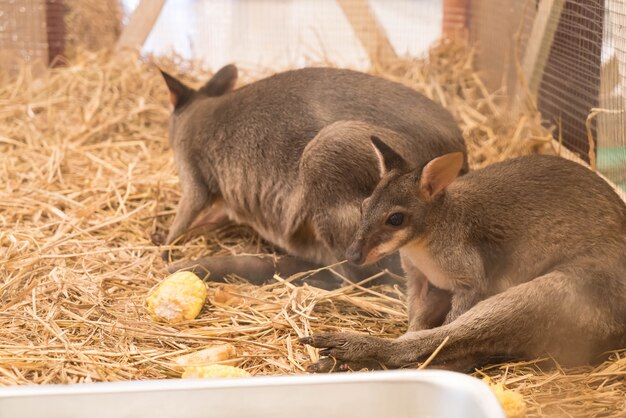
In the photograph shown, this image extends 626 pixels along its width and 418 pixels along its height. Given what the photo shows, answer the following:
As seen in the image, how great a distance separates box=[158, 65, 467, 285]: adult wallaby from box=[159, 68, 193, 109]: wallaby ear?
10 millimetres

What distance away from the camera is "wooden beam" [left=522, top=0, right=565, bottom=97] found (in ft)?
17.7

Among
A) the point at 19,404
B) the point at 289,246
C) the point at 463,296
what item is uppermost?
the point at 19,404

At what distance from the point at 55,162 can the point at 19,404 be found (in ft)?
12.1

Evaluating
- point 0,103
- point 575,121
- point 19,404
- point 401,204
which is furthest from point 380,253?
point 0,103

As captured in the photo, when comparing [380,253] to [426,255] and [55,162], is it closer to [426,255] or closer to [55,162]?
→ [426,255]

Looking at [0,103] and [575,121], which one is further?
[0,103]

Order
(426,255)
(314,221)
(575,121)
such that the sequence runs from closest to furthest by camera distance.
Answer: (426,255) → (314,221) → (575,121)

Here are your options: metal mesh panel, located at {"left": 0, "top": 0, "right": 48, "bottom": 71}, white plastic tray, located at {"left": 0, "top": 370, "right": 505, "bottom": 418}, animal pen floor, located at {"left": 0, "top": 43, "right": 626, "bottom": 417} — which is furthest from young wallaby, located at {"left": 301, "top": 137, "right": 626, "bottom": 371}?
metal mesh panel, located at {"left": 0, "top": 0, "right": 48, "bottom": 71}

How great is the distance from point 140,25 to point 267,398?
214 inches

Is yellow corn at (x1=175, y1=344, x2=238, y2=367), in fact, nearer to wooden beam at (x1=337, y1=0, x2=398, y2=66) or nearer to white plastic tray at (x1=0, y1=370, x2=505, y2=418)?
white plastic tray at (x1=0, y1=370, x2=505, y2=418)

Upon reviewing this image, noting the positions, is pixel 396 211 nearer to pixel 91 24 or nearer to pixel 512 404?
pixel 512 404

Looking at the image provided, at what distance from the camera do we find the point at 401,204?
351cm

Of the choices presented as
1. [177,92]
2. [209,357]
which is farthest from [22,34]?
[209,357]

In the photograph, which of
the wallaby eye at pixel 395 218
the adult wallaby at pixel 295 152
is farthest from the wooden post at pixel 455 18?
the wallaby eye at pixel 395 218
